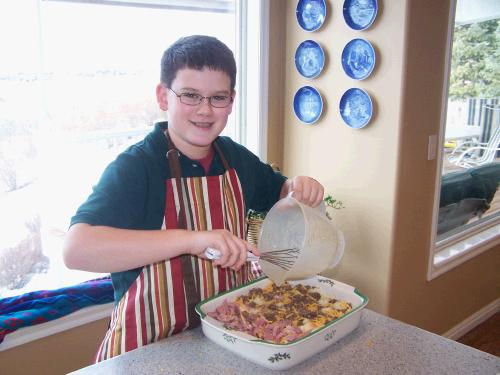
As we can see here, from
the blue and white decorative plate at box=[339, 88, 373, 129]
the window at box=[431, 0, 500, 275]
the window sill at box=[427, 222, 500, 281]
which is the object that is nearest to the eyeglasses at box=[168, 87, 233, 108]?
the blue and white decorative plate at box=[339, 88, 373, 129]


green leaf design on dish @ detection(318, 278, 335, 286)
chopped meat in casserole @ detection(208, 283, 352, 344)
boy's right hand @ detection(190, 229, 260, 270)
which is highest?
boy's right hand @ detection(190, 229, 260, 270)

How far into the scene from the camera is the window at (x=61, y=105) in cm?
154

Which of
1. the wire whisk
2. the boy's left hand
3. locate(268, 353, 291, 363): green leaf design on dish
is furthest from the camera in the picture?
the boy's left hand

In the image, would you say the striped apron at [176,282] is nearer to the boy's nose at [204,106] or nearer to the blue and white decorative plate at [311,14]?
the boy's nose at [204,106]

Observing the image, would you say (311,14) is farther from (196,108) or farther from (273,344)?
(273,344)

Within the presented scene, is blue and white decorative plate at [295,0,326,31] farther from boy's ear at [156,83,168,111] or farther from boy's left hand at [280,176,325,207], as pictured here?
boy's ear at [156,83,168,111]

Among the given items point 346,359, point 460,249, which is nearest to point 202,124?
point 346,359

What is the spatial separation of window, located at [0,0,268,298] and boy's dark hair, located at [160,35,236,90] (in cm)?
75

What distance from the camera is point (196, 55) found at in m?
1.00

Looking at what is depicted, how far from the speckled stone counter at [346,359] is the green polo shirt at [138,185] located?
0.68ft

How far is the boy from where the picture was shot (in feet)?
2.78

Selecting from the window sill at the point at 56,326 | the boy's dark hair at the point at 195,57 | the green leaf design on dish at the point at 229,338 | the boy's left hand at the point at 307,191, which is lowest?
the window sill at the point at 56,326

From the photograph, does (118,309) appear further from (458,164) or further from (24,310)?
(458,164)

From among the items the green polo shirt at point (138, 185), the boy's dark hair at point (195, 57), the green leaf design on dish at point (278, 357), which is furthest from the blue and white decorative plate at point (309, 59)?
the green leaf design on dish at point (278, 357)
